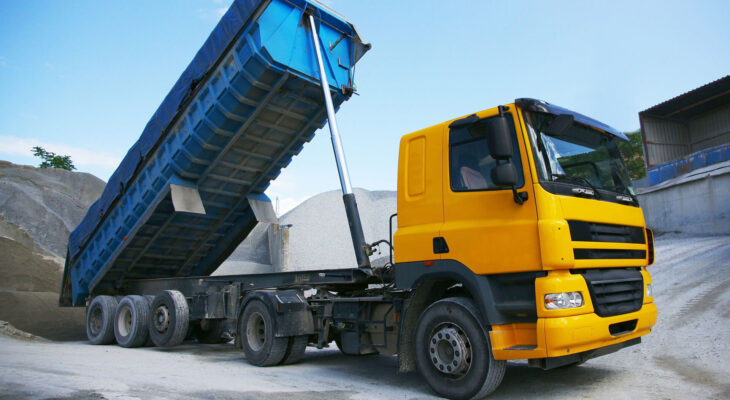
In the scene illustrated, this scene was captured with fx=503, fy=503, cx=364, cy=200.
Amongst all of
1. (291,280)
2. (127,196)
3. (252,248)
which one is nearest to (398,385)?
(291,280)

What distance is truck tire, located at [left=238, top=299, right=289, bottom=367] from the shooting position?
20.8 ft

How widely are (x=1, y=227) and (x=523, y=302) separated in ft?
95.6

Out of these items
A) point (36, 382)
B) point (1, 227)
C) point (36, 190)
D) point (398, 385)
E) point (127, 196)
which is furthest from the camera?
point (36, 190)

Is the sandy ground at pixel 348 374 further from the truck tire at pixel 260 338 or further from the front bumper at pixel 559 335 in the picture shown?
the front bumper at pixel 559 335

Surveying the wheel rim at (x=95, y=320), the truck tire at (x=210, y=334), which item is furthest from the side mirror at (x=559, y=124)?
the wheel rim at (x=95, y=320)

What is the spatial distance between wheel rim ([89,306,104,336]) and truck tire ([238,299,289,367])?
14.9 ft

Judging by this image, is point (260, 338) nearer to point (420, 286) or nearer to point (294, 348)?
point (294, 348)

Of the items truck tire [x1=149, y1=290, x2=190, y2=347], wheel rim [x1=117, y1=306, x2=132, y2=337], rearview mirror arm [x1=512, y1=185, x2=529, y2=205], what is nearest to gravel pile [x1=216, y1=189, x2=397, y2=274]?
wheel rim [x1=117, y1=306, x2=132, y2=337]

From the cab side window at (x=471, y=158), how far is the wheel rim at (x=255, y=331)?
345cm

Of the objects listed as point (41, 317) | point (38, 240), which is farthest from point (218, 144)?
point (38, 240)

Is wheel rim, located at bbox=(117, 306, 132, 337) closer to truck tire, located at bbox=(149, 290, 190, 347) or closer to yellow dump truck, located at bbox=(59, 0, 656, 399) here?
yellow dump truck, located at bbox=(59, 0, 656, 399)

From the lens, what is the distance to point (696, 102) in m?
23.9

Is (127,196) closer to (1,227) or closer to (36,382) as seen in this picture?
(36,382)

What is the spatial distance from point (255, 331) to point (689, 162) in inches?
797
